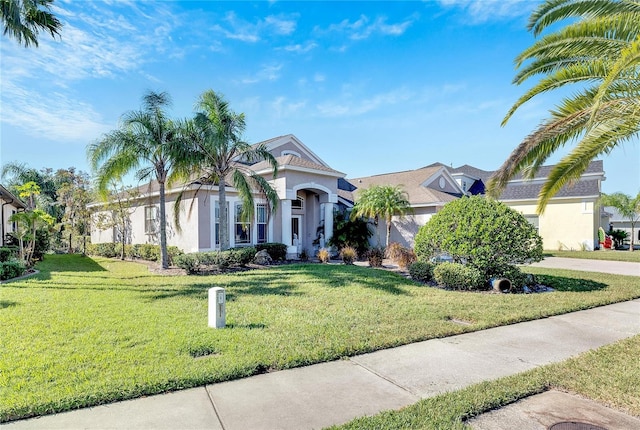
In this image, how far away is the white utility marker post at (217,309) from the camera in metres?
6.50

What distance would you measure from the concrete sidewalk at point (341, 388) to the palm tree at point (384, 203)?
12938mm

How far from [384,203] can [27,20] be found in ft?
53.2

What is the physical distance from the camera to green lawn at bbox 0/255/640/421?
169 inches

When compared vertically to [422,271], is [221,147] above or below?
above

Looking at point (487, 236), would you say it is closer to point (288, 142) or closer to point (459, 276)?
point (459, 276)

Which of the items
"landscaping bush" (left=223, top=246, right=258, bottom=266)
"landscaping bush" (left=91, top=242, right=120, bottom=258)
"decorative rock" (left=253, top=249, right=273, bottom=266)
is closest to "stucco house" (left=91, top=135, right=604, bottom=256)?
"landscaping bush" (left=91, top=242, right=120, bottom=258)

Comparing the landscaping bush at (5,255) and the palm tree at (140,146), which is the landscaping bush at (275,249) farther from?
the landscaping bush at (5,255)

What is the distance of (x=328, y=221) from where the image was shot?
67.8 feet

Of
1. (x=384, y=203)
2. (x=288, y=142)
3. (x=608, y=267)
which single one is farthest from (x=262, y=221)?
(x=608, y=267)

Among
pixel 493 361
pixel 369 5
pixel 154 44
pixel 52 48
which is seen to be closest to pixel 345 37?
pixel 369 5

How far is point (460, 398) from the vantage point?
12.9ft

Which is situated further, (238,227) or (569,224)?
(569,224)

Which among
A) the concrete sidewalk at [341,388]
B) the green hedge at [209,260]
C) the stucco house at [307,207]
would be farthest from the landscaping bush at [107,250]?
the concrete sidewalk at [341,388]

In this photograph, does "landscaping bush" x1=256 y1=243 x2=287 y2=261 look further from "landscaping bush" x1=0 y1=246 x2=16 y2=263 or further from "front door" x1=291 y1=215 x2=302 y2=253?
"landscaping bush" x1=0 y1=246 x2=16 y2=263
